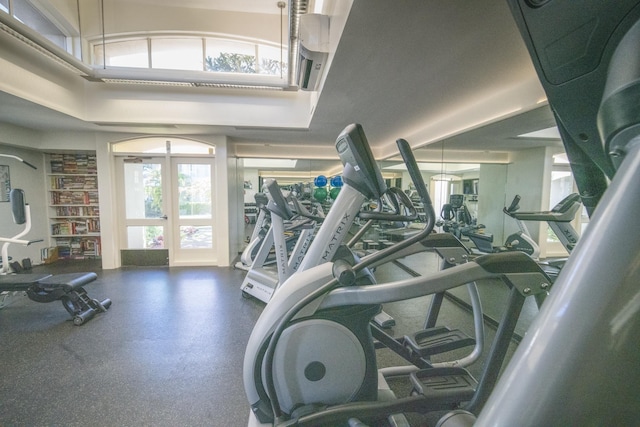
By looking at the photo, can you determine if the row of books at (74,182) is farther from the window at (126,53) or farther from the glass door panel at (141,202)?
the window at (126,53)

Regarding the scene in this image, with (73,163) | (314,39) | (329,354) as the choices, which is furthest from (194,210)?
(329,354)

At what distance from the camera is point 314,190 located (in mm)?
6445

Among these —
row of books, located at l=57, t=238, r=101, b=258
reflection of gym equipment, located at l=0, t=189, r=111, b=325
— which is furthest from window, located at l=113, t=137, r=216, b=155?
row of books, located at l=57, t=238, r=101, b=258

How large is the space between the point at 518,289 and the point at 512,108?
2.10 m

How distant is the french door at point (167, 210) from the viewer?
5000 millimetres

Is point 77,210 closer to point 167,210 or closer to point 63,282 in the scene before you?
point 167,210

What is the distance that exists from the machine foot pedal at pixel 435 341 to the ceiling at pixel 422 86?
163 centimetres

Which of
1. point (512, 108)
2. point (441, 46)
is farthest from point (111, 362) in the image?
point (512, 108)

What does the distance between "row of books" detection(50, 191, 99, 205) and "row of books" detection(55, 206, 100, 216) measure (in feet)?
0.41

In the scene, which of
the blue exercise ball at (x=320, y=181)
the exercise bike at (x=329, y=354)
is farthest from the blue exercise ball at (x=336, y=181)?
the exercise bike at (x=329, y=354)

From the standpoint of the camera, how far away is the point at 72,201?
543cm

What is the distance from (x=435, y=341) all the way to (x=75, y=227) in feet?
22.9

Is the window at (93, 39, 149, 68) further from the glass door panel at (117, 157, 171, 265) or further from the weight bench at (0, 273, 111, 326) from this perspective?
the weight bench at (0, 273, 111, 326)

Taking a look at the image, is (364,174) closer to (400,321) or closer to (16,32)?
(400,321)
